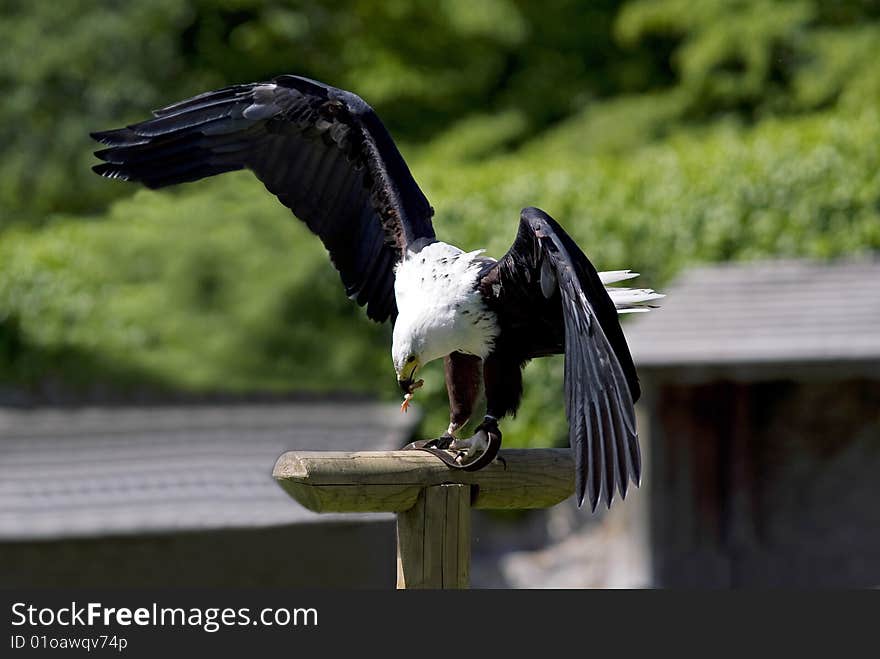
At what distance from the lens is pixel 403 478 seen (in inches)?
124

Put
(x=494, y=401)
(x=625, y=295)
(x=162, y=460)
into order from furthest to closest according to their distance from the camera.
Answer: (x=162, y=460)
(x=625, y=295)
(x=494, y=401)

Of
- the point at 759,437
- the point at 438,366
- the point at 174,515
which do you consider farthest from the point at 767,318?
the point at 174,515

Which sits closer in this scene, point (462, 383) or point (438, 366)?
point (462, 383)

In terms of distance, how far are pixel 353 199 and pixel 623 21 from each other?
9.89 metres

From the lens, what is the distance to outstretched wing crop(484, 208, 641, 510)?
2707mm

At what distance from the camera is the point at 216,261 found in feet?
29.4

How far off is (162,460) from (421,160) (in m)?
7.08

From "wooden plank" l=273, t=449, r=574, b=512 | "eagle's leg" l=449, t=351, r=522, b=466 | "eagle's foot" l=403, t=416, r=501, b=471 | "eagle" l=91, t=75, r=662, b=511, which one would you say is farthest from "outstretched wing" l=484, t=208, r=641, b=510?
"wooden plank" l=273, t=449, r=574, b=512

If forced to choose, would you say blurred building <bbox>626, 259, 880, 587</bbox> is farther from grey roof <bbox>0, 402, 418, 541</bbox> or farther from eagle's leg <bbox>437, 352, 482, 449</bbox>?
eagle's leg <bbox>437, 352, 482, 449</bbox>

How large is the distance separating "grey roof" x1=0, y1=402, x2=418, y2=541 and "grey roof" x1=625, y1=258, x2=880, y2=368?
1676 millimetres

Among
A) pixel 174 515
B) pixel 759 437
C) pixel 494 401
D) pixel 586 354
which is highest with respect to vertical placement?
pixel 586 354

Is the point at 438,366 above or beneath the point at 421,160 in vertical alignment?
beneath

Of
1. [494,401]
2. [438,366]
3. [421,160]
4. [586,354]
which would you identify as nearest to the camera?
[586,354]

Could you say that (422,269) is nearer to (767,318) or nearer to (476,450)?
(476,450)
